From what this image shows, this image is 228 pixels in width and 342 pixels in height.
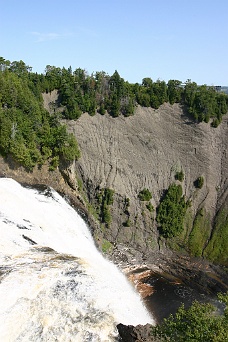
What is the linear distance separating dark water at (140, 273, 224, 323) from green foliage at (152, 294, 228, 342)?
1487cm

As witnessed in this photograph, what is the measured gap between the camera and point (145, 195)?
50781 millimetres

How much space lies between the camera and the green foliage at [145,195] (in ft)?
166

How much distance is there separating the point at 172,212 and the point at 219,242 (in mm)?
7521

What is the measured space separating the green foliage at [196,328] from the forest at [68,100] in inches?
1100

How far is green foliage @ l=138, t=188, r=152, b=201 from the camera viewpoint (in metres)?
50.6

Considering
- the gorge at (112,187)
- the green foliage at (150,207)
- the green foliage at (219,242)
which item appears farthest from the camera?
the green foliage at (150,207)

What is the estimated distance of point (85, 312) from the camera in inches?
841

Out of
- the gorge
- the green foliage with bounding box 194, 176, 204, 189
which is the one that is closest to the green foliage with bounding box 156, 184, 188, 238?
the gorge

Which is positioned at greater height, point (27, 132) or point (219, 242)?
point (27, 132)

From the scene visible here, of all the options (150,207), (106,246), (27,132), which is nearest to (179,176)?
(150,207)

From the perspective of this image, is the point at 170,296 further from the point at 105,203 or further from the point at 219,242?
the point at 105,203

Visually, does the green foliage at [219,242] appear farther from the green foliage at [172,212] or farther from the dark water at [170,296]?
the dark water at [170,296]

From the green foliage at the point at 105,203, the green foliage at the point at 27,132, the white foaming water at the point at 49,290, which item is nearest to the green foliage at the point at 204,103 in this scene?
the green foliage at the point at 105,203

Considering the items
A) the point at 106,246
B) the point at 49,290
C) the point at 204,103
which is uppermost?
the point at 204,103
